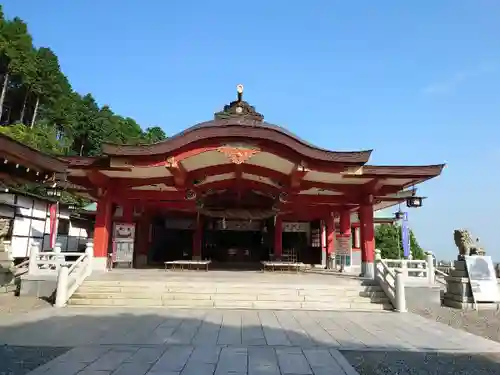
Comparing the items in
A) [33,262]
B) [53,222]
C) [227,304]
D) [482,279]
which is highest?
[53,222]

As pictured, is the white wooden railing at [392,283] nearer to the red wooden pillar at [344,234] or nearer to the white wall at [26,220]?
the red wooden pillar at [344,234]

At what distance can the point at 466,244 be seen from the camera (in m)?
11.8

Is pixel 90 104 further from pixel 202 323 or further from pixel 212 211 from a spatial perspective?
pixel 202 323

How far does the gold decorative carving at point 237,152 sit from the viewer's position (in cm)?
1167

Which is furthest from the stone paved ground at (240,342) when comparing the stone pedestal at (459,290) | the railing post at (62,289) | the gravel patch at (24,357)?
the stone pedestal at (459,290)

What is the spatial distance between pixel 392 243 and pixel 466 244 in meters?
17.5

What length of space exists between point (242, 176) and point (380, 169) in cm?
535

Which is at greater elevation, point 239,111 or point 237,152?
point 239,111

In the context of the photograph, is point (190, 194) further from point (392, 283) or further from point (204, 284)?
point (392, 283)

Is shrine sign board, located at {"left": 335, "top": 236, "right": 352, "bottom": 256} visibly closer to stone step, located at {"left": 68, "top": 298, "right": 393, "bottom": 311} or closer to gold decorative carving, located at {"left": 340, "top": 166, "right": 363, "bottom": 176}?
gold decorative carving, located at {"left": 340, "top": 166, "right": 363, "bottom": 176}

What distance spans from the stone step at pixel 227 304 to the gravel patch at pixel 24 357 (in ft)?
13.3

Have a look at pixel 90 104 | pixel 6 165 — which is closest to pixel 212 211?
pixel 6 165

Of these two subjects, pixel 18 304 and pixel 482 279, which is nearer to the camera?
pixel 18 304

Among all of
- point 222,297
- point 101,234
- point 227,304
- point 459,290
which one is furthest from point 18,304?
point 459,290
